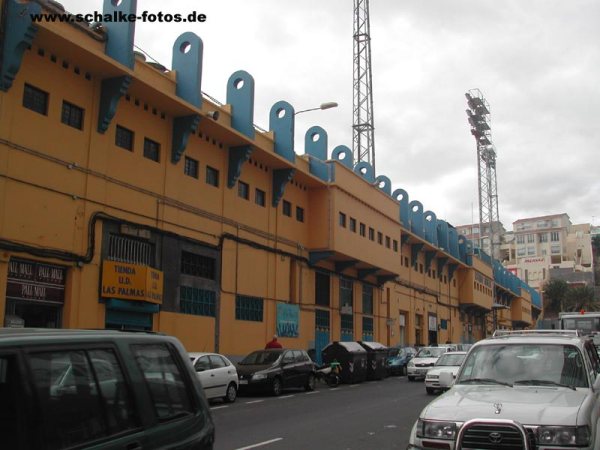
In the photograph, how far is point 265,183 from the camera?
29.8m

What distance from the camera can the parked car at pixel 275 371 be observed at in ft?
65.4

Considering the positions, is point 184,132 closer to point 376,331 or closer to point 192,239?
point 192,239

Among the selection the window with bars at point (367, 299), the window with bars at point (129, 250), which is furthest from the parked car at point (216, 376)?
the window with bars at point (367, 299)

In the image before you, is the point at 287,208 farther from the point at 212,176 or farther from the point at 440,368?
the point at 440,368

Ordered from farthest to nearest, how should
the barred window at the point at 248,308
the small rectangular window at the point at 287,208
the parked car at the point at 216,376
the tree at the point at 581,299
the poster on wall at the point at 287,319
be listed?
1. the tree at the point at 581,299
2. the small rectangular window at the point at 287,208
3. the poster on wall at the point at 287,319
4. the barred window at the point at 248,308
5. the parked car at the point at 216,376

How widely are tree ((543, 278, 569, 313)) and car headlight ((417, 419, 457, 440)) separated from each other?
103997 mm

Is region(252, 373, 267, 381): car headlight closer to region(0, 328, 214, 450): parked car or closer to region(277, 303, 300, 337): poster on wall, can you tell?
region(277, 303, 300, 337): poster on wall

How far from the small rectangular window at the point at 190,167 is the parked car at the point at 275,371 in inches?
297

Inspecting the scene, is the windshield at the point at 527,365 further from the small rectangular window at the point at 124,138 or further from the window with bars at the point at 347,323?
the window with bars at the point at 347,323

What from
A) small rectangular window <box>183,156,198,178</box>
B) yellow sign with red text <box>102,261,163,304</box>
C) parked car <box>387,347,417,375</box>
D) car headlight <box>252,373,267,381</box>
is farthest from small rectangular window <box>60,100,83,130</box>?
parked car <box>387,347,417,375</box>

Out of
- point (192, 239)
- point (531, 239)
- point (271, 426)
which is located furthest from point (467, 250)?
point (531, 239)

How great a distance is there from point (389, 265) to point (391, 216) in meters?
3.41

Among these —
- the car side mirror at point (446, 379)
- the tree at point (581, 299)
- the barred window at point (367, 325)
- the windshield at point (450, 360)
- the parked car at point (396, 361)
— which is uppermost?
the tree at point (581, 299)

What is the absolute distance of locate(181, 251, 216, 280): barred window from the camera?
78.9ft
